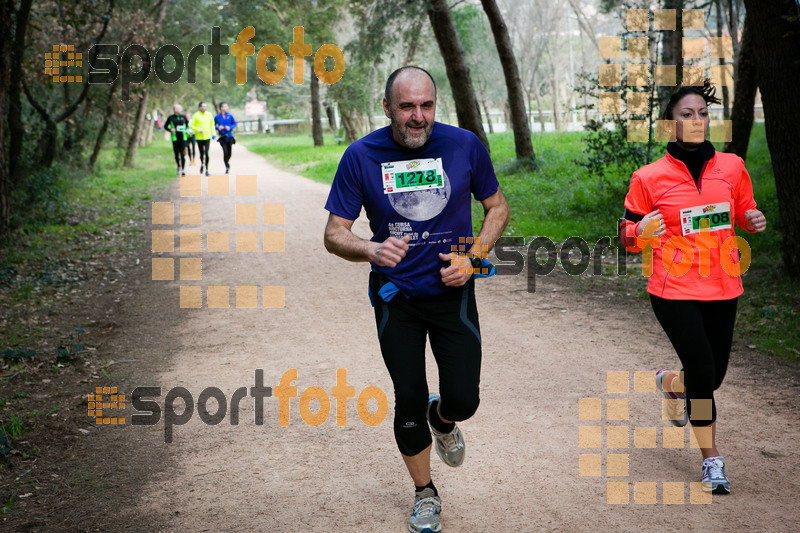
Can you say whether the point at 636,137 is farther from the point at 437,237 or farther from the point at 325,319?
the point at 437,237

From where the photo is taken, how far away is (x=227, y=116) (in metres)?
23.2

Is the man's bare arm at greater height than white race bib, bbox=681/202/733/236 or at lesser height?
lesser

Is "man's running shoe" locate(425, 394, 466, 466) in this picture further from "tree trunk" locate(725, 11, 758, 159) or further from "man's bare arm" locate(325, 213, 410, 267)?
"tree trunk" locate(725, 11, 758, 159)

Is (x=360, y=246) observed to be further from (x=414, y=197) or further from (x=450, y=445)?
(x=450, y=445)

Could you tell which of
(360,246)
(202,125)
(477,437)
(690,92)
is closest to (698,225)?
(690,92)

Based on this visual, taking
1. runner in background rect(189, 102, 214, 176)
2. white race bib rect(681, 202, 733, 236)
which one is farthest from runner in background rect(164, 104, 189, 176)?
white race bib rect(681, 202, 733, 236)

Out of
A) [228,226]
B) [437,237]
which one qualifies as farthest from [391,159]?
[228,226]

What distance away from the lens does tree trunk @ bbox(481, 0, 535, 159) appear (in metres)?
19.1

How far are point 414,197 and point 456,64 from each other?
15.7 metres

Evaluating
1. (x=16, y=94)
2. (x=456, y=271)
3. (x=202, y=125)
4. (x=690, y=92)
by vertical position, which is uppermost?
(x=202, y=125)

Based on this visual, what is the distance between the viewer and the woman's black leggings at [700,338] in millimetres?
4371

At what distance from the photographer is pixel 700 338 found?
4.37 metres

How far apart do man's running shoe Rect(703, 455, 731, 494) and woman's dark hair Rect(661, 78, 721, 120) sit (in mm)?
1942

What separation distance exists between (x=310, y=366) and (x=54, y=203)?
11.6m
